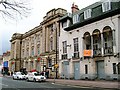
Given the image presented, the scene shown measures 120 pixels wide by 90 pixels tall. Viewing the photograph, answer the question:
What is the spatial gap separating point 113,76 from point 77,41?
10.9 meters

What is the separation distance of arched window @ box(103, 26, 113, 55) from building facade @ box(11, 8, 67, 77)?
43.5ft

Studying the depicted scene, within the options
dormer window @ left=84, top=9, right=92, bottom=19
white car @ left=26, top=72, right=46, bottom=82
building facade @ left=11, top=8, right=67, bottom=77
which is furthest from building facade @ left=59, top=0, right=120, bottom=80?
white car @ left=26, top=72, right=46, bottom=82

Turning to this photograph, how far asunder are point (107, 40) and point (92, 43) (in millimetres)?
2689

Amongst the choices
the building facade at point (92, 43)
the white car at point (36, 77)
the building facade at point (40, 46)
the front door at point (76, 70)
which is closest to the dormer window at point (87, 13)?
the building facade at point (92, 43)

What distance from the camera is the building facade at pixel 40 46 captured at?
158 feet

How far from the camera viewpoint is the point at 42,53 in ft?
173

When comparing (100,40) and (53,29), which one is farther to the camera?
(53,29)

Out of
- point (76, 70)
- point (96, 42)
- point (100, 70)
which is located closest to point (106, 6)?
point (96, 42)

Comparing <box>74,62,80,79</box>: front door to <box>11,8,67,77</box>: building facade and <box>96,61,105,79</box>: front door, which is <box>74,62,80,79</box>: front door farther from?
<box>11,8,67,77</box>: building facade

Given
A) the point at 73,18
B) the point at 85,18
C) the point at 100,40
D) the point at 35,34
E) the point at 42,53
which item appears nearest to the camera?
the point at 100,40

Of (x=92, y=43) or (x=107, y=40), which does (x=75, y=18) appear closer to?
(x=92, y=43)

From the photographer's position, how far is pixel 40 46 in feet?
182

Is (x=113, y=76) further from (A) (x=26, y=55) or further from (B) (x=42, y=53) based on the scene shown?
(A) (x=26, y=55)

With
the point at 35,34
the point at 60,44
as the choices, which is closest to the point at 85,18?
the point at 60,44
